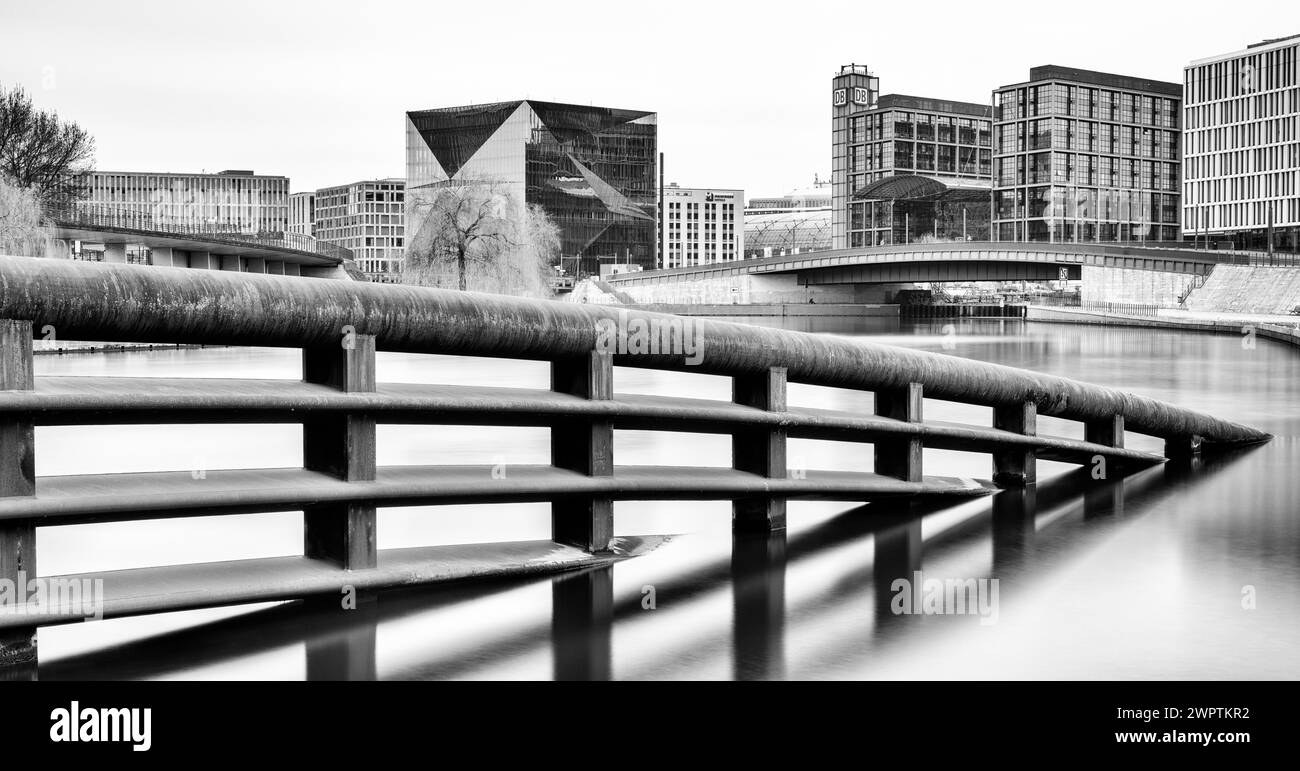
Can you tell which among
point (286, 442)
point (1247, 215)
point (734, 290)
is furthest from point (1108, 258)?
point (286, 442)

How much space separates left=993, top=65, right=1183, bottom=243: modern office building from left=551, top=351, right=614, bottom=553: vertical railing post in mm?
164046

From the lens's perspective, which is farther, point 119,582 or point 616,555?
point 616,555

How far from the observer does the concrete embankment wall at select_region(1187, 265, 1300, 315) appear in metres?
84.7

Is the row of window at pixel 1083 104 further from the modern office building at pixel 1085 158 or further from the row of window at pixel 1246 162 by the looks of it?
the row of window at pixel 1246 162

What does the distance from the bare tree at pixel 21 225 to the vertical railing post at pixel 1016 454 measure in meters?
50.6

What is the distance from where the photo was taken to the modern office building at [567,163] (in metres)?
171

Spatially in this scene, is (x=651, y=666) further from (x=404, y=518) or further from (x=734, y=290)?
(x=734, y=290)

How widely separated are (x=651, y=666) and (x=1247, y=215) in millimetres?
153890

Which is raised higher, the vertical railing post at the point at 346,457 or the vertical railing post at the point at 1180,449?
the vertical railing post at the point at 346,457

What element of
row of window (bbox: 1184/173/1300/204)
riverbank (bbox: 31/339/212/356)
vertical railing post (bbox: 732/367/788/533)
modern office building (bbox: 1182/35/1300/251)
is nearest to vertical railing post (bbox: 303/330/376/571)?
vertical railing post (bbox: 732/367/788/533)

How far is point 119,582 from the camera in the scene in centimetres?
412

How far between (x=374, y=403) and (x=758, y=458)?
6.83ft

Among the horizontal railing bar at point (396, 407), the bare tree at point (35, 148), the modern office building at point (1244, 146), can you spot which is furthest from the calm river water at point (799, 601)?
the modern office building at point (1244, 146)
